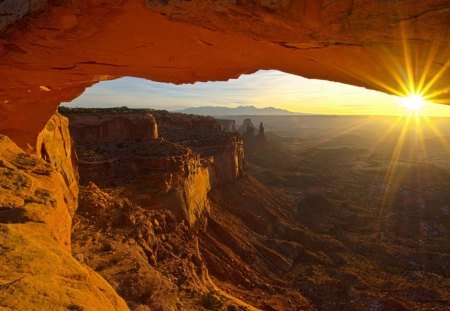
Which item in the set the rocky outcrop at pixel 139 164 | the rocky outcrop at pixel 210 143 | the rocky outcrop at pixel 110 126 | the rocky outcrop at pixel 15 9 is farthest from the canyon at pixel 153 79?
the rocky outcrop at pixel 210 143

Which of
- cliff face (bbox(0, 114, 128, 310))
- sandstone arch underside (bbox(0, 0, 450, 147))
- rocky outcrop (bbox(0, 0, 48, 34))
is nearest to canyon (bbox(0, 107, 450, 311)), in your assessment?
cliff face (bbox(0, 114, 128, 310))

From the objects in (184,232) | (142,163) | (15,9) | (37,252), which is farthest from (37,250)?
(142,163)

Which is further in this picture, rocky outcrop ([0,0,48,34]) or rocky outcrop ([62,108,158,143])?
rocky outcrop ([62,108,158,143])

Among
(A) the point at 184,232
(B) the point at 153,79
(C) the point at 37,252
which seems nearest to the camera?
(C) the point at 37,252

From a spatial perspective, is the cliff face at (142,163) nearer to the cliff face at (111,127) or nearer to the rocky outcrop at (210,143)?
the cliff face at (111,127)

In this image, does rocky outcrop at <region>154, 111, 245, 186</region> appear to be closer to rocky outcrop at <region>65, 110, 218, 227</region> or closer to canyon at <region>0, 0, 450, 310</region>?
rocky outcrop at <region>65, 110, 218, 227</region>

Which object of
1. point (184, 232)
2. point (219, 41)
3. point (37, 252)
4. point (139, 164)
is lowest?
point (184, 232)

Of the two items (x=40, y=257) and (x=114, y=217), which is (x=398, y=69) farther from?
(x=114, y=217)

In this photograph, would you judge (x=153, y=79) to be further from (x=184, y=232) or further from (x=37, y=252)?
(x=184, y=232)
